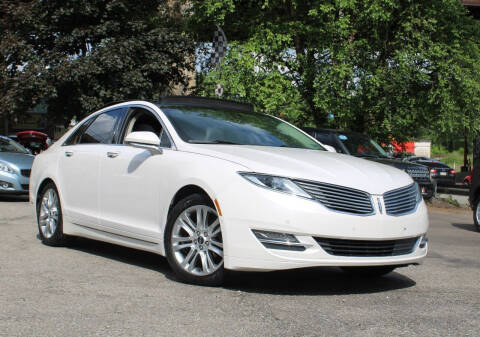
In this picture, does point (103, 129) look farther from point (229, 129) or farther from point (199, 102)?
point (229, 129)

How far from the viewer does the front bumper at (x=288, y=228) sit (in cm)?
498

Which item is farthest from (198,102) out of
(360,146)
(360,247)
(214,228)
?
(360,146)

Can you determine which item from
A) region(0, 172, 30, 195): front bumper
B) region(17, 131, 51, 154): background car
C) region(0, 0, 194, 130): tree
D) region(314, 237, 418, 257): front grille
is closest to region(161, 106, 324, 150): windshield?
region(314, 237, 418, 257): front grille

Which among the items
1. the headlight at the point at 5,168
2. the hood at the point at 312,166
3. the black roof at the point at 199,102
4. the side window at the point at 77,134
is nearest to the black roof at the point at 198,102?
the black roof at the point at 199,102

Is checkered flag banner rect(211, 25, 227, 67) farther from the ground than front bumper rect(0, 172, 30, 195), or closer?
farther from the ground

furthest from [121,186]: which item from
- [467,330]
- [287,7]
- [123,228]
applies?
[287,7]

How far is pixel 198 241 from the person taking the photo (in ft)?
18.0

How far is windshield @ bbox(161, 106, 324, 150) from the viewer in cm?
612

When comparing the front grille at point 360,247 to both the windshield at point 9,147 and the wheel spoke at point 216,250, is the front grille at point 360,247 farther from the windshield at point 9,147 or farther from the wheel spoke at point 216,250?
the windshield at point 9,147

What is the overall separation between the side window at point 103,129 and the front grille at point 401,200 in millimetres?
2911

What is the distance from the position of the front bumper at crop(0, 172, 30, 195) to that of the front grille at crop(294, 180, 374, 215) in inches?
415

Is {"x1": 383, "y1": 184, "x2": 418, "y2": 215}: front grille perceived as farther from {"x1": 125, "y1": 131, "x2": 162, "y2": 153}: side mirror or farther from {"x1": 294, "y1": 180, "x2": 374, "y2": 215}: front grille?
{"x1": 125, "y1": 131, "x2": 162, "y2": 153}: side mirror

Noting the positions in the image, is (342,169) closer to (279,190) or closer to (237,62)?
(279,190)

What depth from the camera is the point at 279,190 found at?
16.5ft
